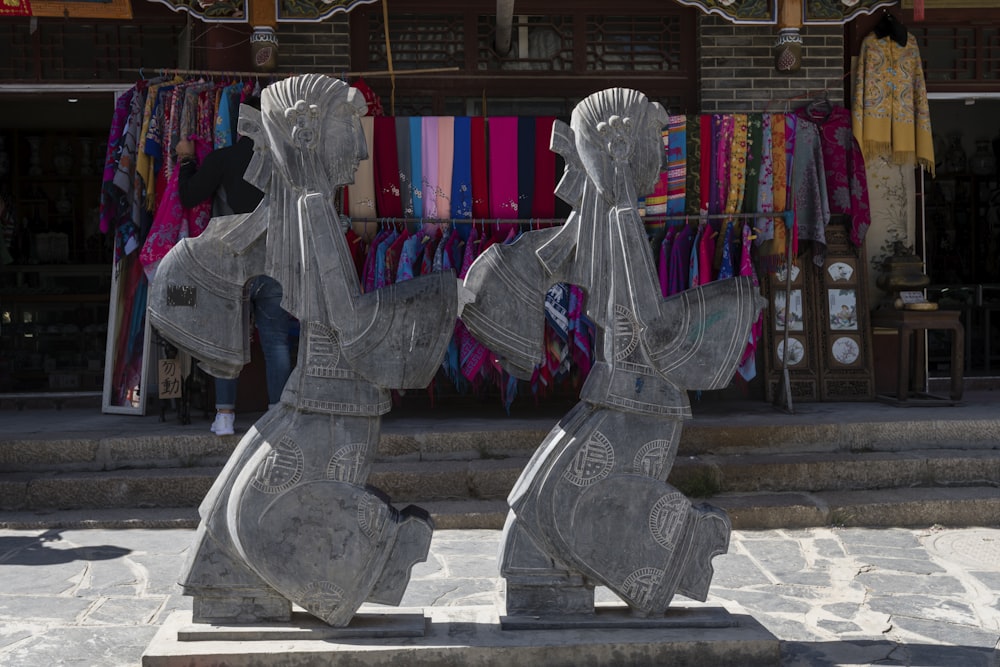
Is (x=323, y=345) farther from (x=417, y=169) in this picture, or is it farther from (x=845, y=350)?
(x=845, y=350)

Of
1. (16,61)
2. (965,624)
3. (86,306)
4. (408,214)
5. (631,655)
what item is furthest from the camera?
(86,306)

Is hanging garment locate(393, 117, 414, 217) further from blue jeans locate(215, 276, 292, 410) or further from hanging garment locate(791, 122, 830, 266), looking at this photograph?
hanging garment locate(791, 122, 830, 266)

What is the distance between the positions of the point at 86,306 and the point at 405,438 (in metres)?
4.98

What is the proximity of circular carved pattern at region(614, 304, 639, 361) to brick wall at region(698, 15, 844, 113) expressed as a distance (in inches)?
180

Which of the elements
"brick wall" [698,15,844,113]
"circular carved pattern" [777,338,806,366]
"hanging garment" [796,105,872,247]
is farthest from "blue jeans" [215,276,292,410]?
"hanging garment" [796,105,872,247]

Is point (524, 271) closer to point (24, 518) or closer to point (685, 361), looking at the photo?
point (685, 361)

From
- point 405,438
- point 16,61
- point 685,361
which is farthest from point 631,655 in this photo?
point 16,61

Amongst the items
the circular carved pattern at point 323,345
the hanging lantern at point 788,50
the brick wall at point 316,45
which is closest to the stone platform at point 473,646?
the circular carved pattern at point 323,345

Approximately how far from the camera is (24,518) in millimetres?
5668

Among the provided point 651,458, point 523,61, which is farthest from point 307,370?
point 523,61

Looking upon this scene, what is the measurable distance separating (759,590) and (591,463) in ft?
4.92

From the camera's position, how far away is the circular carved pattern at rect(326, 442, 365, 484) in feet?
11.0

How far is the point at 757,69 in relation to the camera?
25.3ft

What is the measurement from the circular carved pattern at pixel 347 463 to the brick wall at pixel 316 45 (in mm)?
4708
